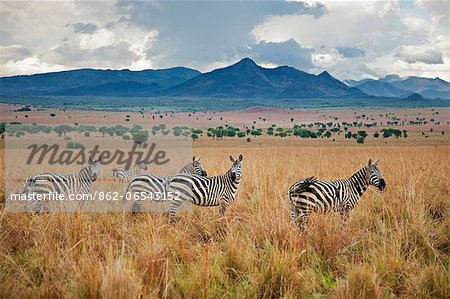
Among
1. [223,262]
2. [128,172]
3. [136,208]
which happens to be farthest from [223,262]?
[128,172]

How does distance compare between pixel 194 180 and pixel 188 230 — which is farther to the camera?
pixel 194 180

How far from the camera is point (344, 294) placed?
4555mm

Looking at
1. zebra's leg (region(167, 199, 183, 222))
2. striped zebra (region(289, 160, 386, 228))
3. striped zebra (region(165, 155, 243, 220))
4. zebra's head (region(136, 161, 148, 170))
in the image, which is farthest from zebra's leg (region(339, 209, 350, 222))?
zebra's head (region(136, 161, 148, 170))

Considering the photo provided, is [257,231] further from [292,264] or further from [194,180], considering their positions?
[194,180]

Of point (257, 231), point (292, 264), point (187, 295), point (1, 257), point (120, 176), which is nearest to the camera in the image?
point (187, 295)

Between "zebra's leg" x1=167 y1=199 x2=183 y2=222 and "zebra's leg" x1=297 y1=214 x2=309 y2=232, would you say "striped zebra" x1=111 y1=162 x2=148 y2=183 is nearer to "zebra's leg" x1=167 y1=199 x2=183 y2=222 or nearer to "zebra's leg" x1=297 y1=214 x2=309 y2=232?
"zebra's leg" x1=167 y1=199 x2=183 y2=222

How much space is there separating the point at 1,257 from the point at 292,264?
12.8ft

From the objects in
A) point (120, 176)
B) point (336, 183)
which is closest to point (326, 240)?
point (336, 183)

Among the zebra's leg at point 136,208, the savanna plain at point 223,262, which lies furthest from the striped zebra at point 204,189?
the zebra's leg at point 136,208

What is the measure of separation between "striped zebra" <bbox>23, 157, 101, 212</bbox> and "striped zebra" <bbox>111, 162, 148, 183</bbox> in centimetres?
244

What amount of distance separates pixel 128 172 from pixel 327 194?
9751 millimetres

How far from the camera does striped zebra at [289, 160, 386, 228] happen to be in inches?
265

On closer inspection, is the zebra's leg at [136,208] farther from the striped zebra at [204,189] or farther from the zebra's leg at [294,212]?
the zebra's leg at [294,212]

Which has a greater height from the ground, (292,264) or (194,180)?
(194,180)
